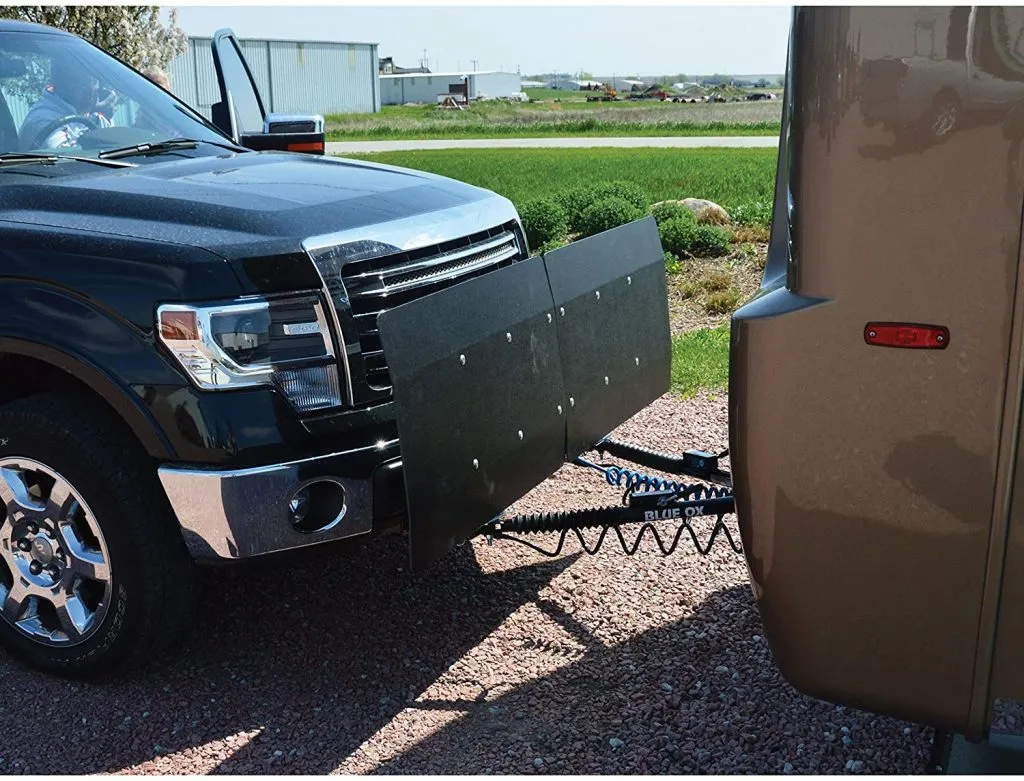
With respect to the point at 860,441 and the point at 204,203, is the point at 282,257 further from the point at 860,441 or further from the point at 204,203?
the point at 860,441

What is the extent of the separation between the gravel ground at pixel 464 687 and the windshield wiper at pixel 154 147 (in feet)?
5.50

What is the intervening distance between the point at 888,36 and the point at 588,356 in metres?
1.98

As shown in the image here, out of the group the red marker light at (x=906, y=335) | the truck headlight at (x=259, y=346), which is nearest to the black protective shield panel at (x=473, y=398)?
the truck headlight at (x=259, y=346)

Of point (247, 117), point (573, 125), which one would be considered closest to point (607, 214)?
point (247, 117)

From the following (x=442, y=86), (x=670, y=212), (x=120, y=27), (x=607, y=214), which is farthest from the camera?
(x=442, y=86)

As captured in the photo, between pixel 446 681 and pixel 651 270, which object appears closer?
pixel 446 681

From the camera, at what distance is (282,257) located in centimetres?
335

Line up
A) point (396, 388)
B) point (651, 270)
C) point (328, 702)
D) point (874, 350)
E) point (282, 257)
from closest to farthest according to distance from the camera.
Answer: point (874, 350) < point (396, 388) < point (282, 257) < point (328, 702) < point (651, 270)

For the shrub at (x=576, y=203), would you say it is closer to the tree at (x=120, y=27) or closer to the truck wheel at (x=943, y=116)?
the tree at (x=120, y=27)

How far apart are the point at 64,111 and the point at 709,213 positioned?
8683 millimetres

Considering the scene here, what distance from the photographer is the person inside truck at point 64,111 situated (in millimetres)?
4309

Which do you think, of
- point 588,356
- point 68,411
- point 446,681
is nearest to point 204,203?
point 68,411

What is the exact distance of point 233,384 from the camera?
10.8 feet

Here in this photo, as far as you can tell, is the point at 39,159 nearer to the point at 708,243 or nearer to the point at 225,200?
the point at 225,200
